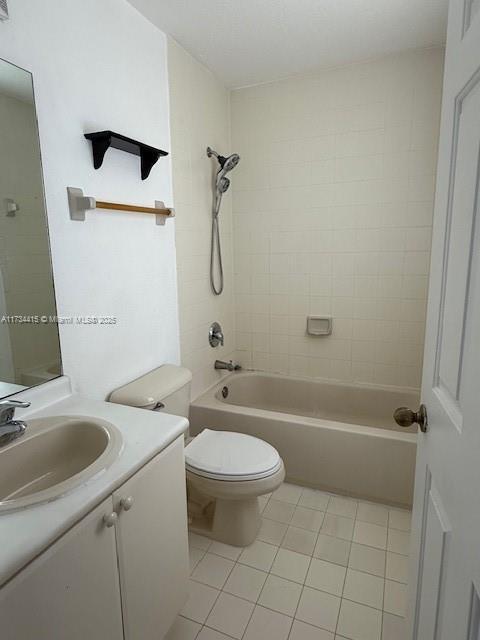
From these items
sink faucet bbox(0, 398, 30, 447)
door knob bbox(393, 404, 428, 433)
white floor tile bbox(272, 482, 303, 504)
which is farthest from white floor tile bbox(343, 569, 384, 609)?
sink faucet bbox(0, 398, 30, 447)

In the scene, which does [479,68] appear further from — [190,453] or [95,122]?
[190,453]

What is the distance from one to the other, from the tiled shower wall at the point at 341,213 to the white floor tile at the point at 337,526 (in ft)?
3.16

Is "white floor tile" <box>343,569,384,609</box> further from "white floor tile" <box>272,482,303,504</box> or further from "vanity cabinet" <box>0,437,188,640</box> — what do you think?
"vanity cabinet" <box>0,437,188,640</box>

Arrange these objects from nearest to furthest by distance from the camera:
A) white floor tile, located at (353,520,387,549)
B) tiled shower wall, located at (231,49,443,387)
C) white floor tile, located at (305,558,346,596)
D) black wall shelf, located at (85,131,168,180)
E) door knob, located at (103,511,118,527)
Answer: door knob, located at (103,511,118,527) → black wall shelf, located at (85,131,168,180) → white floor tile, located at (305,558,346,596) → white floor tile, located at (353,520,387,549) → tiled shower wall, located at (231,49,443,387)

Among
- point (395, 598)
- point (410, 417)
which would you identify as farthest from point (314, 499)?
point (410, 417)

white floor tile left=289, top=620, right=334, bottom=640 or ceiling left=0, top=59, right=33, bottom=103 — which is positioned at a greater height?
ceiling left=0, top=59, right=33, bottom=103

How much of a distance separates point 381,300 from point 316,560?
1.54 m

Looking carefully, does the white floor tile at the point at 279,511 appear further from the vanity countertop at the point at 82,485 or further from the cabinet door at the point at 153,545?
the vanity countertop at the point at 82,485

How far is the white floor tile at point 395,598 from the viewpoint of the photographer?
1.40 meters

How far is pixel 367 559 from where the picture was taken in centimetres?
164

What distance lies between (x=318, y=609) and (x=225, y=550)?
47cm

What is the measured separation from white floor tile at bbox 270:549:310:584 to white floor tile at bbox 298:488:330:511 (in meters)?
0.34

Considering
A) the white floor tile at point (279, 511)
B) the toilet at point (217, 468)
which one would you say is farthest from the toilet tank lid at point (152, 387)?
the white floor tile at point (279, 511)

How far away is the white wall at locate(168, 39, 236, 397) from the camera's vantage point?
203 centimetres
